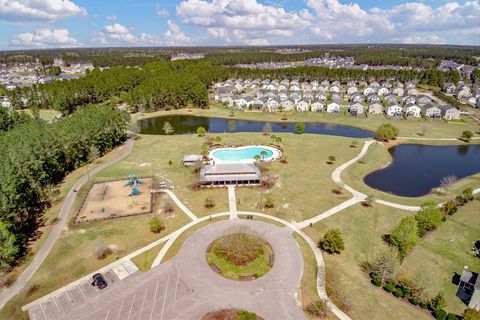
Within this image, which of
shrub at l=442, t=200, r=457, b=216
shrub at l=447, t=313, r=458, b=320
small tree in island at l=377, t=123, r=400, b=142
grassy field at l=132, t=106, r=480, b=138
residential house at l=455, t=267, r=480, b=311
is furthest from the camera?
grassy field at l=132, t=106, r=480, b=138

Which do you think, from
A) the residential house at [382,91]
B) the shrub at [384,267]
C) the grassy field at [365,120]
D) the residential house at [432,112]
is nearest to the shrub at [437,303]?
the shrub at [384,267]

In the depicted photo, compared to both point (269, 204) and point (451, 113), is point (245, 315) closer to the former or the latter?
point (269, 204)

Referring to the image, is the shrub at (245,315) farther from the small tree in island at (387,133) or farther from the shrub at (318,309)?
the small tree in island at (387,133)

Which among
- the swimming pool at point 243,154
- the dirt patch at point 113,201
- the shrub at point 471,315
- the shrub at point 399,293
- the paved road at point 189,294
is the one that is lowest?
the shrub at point 399,293

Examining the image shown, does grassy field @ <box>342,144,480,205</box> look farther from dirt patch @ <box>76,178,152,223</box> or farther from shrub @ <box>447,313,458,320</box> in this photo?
dirt patch @ <box>76,178,152,223</box>

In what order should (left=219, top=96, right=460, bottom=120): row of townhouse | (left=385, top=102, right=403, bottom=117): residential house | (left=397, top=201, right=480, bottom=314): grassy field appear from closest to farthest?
1. (left=397, top=201, right=480, bottom=314): grassy field
2. (left=219, top=96, right=460, bottom=120): row of townhouse
3. (left=385, top=102, right=403, bottom=117): residential house

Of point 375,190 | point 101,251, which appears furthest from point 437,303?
point 101,251

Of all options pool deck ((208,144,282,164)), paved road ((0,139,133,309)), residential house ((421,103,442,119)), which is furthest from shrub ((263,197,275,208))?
residential house ((421,103,442,119))
